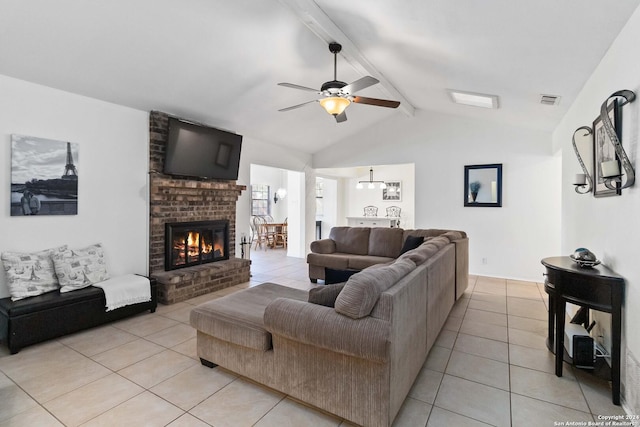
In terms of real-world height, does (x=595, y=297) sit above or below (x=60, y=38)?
below

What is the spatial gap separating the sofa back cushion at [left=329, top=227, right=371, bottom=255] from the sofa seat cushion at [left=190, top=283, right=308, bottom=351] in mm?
2750

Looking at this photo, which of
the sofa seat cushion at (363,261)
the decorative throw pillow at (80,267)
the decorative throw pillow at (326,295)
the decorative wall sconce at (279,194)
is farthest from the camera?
the decorative wall sconce at (279,194)

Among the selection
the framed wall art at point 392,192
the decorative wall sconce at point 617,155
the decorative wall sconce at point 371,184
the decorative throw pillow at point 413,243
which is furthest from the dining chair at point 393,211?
the decorative wall sconce at point 617,155

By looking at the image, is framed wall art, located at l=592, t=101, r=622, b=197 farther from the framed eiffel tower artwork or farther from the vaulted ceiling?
the framed eiffel tower artwork

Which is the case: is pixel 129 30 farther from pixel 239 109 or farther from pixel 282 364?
pixel 282 364

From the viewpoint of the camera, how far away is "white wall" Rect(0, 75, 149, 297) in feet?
10.3

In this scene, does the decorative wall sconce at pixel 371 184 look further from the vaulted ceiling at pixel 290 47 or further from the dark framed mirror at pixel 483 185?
the vaulted ceiling at pixel 290 47

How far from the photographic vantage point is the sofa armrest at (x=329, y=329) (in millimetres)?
1644

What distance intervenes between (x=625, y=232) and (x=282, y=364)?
2.41 m

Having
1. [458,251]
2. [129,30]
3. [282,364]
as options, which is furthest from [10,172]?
[458,251]

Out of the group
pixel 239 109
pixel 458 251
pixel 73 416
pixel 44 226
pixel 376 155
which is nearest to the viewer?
pixel 73 416

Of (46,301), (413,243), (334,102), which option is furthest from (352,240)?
(46,301)

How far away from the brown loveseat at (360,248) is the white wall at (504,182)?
134 centimetres

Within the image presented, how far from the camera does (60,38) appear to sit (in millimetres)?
2768
